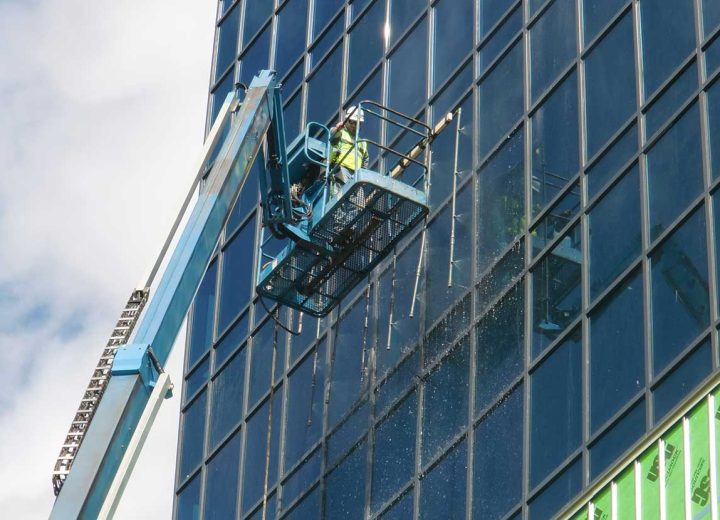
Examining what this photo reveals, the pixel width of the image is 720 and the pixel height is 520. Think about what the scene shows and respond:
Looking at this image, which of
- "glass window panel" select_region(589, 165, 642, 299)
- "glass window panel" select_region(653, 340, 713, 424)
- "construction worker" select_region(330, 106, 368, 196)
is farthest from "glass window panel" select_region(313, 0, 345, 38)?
"glass window panel" select_region(653, 340, 713, 424)

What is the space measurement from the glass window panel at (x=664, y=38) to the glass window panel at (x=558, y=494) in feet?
19.2

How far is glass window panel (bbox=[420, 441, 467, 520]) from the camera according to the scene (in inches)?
1264

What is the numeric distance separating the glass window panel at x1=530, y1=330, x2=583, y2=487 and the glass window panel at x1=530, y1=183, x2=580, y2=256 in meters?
2.08

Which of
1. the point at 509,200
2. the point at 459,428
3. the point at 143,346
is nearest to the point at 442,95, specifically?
the point at 509,200

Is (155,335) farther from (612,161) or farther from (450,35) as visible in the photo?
(450,35)

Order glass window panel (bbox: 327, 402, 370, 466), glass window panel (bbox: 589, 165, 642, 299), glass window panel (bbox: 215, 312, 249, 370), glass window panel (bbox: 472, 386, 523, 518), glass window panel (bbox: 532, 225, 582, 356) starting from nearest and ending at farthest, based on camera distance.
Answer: glass window panel (bbox: 589, 165, 642, 299), glass window panel (bbox: 472, 386, 523, 518), glass window panel (bbox: 532, 225, 582, 356), glass window panel (bbox: 327, 402, 370, 466), glass window panel (bbox: 215, 312, 249, 370)

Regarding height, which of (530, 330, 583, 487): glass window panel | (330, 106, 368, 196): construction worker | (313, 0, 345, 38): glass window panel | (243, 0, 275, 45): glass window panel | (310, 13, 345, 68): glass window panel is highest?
(243, 0, 275, 45): glass window panel

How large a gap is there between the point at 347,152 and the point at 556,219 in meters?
4.45

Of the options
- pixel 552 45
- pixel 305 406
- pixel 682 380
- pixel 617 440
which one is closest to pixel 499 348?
pixel 617 440

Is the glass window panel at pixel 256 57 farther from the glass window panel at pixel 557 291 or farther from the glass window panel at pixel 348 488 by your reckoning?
the glass window panel at pixel 557 291

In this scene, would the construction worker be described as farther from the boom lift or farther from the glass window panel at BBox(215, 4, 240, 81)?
the glass window panel at BBox(215, 4, 240, 81)

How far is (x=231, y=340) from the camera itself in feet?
138

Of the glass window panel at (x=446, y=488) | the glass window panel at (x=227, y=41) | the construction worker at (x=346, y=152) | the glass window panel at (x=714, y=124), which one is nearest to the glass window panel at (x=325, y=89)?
the glass window panel at (x=227, y=41)

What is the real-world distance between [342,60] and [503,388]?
1170 cm
